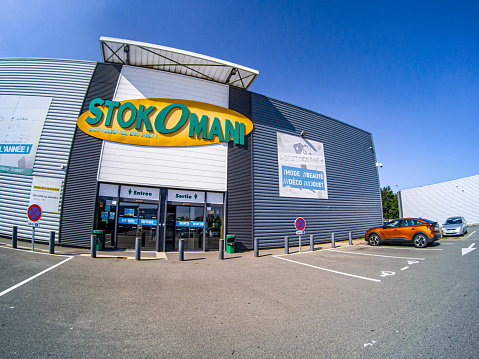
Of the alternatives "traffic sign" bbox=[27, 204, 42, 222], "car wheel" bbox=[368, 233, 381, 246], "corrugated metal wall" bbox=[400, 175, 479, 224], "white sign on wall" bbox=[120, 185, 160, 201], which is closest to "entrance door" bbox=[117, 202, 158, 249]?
"white sign on wall" bbox=[120, 185, 160, 201]

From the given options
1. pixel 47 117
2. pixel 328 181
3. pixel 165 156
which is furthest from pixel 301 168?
pixel 47 117

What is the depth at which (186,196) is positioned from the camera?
12648mm

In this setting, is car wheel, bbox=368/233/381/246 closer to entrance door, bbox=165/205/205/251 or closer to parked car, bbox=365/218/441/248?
parked car, bbox=365/218/441/248

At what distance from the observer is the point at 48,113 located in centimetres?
1230

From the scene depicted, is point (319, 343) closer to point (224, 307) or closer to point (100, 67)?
point (224, 307)

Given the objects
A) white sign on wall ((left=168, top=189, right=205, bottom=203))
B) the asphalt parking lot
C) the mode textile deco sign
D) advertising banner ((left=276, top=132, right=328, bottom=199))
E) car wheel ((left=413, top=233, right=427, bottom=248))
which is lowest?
the asphalt parking lot

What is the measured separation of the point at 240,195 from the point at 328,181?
7486 mm

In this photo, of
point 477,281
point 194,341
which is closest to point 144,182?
point 194,341

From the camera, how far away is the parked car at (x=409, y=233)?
11352mm

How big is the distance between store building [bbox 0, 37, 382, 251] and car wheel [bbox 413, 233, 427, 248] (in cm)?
515

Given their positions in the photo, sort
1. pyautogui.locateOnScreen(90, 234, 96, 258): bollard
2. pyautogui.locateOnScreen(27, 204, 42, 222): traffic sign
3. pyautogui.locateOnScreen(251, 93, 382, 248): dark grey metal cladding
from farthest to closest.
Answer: pyautogui.locateOnScreen(251, 93, 382, 248): dark grey metal cladding → pyautogui.locateOnScreen(27, 204, 42, 222): traffic sign → pyautogui.locateOnScreen(90, 234, 96, 258): bollard

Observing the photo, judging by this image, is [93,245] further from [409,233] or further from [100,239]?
[409,233]

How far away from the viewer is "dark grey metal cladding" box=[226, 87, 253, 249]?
42.1ft

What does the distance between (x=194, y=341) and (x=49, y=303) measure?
334 centimetres
